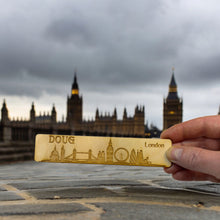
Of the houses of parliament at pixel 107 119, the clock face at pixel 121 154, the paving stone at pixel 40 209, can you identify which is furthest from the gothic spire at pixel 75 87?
the paving stone at pixel 40 209

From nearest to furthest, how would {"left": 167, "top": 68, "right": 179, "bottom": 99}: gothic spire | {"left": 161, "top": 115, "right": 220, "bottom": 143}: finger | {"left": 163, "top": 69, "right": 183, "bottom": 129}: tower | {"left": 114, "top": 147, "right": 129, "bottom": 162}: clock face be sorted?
{"left": 114, "top": 147, "right": 129, "bottom": 162}: clock face
{"left": 161, "top": 115, "right": 220, "bottom": 143}: finger
{"left": 163, "top": 69, "right": 183, "bottom": 129}: tower
{"left": 167, "top": 68, "right": 179, "bottom": 99}: gothic spire

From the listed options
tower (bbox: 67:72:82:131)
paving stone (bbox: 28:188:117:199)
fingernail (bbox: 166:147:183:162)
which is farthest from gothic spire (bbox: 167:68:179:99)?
fingernail (bbox: 166:147:183:162)

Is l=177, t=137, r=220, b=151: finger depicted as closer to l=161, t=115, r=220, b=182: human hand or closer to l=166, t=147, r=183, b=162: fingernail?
l=161, t=115, r=220, b=182: human hand

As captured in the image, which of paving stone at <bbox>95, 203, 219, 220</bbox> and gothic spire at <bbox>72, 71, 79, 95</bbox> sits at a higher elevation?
A: gothic spire at <bbox>72, 71, 79, 95</bbox>

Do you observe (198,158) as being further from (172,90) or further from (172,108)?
(172,90)

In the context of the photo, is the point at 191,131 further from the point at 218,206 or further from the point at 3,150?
the point at 3,150

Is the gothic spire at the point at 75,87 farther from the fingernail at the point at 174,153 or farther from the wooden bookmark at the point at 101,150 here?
the fingernail at the point at 174,153

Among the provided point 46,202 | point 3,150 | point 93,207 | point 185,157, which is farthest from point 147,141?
point 3,150

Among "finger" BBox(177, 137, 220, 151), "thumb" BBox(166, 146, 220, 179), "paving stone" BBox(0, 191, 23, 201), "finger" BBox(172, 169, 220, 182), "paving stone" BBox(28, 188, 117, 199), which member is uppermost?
→ "finger" BBox(177, 137, 220, 151)
